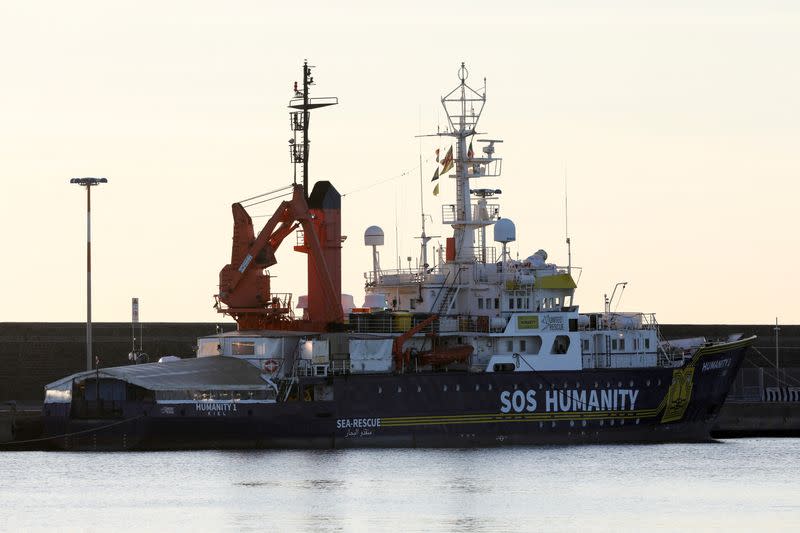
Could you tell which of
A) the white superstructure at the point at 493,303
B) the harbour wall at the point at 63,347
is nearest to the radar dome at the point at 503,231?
the white superstructure at the point at 493,303

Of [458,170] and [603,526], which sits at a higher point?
[458,170]

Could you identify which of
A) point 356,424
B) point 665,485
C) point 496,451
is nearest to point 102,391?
point 356,424

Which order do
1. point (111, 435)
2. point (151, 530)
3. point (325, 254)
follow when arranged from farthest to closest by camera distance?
point (325, 254) → point (111, 435) → point (151, 530)

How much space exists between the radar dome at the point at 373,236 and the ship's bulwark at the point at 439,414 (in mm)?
7384

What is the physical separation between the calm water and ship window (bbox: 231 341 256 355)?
4.09 metres

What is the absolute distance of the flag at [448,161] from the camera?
75.6 metres

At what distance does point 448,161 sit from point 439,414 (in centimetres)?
1033

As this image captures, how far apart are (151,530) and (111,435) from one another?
55.9ft

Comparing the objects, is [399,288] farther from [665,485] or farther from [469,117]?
[665,485]

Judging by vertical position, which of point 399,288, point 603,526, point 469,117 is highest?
point 469,117

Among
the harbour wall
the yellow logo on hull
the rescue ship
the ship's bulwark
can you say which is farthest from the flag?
the harbour wall

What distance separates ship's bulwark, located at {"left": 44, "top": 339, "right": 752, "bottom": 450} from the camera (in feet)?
224

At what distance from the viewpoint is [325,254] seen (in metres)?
73.1

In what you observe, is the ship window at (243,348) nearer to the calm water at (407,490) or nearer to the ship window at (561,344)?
the calm water at (407,490)
